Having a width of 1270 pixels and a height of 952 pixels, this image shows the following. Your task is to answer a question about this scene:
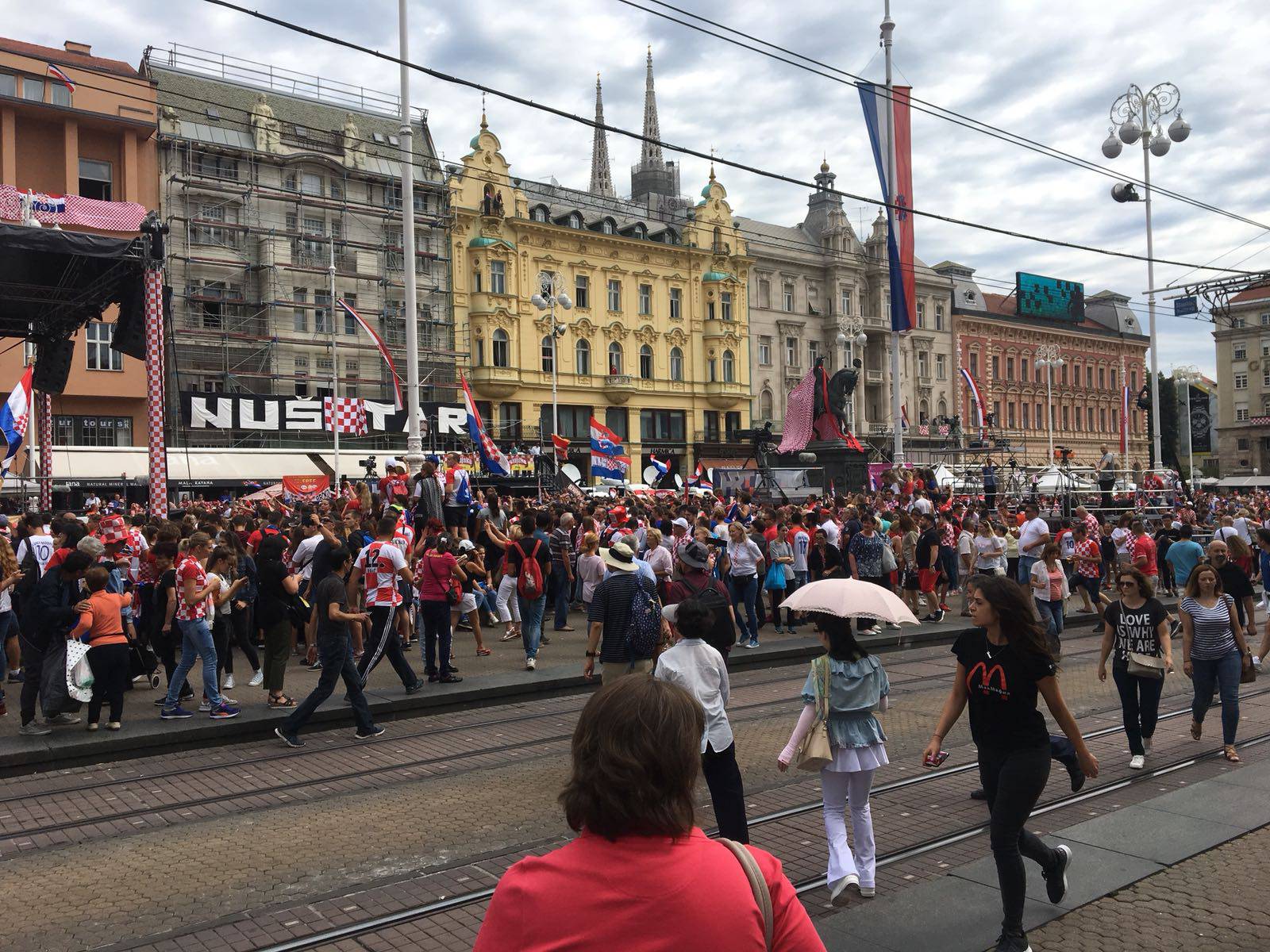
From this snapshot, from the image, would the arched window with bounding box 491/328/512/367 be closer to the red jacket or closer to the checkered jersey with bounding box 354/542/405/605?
the checkered jersey with bounding box 354/542/405/605

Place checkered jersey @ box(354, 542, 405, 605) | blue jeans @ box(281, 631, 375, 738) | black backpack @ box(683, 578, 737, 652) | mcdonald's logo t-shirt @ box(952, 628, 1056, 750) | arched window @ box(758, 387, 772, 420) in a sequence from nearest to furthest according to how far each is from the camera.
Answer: mcdonald's logo t-shirt @ box(952, 628, 1056, 750), black backpack @ box(683, 578, 737, 652), blue jeans @ box(281, 631, 375, 738), checkered jersey @ box(354, 542, 405, 605), arched window @ box(758, 387, 772, 420)

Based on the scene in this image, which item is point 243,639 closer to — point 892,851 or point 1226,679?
point 892,851

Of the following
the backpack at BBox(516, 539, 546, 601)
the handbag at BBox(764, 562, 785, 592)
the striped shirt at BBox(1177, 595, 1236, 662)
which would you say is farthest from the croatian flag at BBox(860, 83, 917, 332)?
the striped shirt at BBox(1177, 595, 1236, 662)

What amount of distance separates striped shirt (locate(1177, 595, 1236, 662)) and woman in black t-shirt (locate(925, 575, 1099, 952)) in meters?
4.11

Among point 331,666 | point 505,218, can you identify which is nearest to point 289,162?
point 505,218

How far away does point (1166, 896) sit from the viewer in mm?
5496

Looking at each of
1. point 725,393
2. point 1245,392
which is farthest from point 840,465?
point 1245,392

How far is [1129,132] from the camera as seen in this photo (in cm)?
2689

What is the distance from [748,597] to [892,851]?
8603 mm

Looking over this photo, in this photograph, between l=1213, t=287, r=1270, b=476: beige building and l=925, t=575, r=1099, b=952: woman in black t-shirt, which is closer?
l=925, t=575, r=1099, b=952: woman in black t-shirt

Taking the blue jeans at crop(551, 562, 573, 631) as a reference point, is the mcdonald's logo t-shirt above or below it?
above

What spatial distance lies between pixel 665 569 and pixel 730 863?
12146 mm

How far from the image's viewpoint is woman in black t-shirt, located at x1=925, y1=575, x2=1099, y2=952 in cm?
479

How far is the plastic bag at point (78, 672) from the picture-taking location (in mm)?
8797
